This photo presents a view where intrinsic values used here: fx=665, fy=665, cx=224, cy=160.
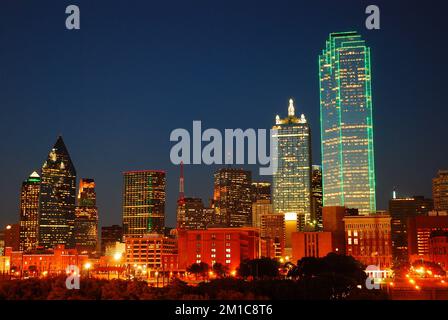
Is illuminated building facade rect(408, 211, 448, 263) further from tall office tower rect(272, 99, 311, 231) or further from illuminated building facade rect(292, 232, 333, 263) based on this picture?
tall office tower rect(272, 99, 311, 231)

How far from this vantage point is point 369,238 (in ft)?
452

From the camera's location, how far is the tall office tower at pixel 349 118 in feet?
589

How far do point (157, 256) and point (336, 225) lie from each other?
38.8m

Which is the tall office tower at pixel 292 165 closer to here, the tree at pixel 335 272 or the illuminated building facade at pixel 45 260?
the illuminated building facade at pixel 45 260

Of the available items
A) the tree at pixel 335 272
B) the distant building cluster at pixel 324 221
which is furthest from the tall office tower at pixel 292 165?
the tree at pixel 335 272

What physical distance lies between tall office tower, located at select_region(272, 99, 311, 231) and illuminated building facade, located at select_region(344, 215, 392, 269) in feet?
177

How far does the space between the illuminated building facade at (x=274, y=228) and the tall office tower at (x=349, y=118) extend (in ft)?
49.3

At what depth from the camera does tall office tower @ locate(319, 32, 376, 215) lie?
17962cm

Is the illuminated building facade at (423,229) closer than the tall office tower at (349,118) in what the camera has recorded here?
Yes
